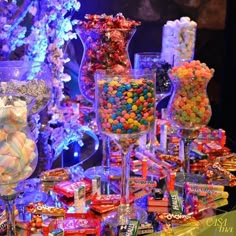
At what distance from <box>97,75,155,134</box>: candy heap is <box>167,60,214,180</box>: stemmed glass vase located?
0.29 metres

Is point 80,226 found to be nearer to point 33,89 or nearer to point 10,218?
point 10,218

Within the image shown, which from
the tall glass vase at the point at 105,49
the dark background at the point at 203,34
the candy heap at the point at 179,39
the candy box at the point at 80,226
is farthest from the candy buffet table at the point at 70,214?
the dark background at the point at 203,34

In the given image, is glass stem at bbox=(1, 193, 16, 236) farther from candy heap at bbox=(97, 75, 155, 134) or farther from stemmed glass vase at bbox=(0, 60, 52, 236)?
candy heap at bbox=(97, 75, 155, 134)

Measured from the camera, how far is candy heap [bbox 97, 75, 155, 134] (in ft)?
4.21

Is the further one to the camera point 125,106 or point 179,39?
point 179,39

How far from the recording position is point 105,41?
5.41 feet

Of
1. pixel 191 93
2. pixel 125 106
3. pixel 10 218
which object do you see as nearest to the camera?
pixel 10 218

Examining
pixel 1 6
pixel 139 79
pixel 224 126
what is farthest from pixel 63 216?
pixel 224 126

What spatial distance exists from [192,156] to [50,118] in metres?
0.62

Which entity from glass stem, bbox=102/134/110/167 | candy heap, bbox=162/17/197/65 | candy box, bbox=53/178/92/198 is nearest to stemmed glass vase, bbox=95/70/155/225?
candy box, bbox=53/178/92/198

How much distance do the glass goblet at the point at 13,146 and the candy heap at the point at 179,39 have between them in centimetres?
107

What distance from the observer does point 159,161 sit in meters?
1.75

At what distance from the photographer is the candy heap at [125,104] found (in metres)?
1.28

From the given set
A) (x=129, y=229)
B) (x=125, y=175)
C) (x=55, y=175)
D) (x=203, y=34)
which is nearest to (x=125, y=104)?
(x=125, y=175)
